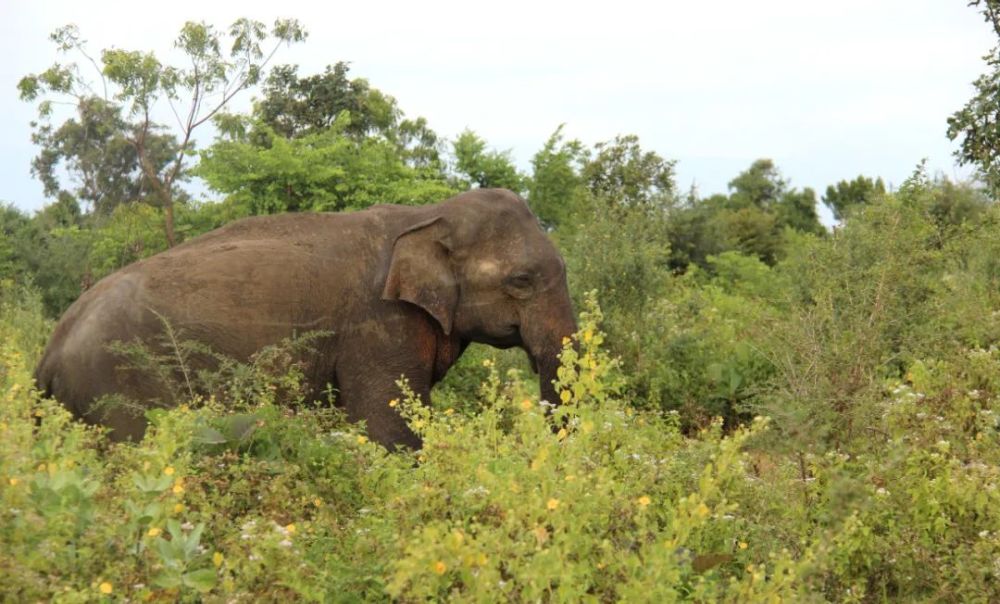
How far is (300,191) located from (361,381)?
26.5ft

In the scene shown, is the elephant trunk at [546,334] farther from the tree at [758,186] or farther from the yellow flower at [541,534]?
the tree at [758,186]

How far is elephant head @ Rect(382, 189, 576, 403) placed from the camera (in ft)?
31.6

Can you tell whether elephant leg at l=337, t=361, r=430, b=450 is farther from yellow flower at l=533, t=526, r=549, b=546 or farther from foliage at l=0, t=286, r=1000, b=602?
yellow flower at l=533, t=526, r=549, b=546

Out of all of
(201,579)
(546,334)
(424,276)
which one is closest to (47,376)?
(424,276)

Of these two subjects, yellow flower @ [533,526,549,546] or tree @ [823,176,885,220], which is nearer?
yellow flower @ [533,526,549,546]

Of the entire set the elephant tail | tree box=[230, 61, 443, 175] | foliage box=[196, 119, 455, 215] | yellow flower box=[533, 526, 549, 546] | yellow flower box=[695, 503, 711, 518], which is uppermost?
tree box=[230, 61, 443, 175]

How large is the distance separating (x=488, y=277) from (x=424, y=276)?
478 mm

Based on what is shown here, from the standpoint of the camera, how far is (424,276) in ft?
31.6

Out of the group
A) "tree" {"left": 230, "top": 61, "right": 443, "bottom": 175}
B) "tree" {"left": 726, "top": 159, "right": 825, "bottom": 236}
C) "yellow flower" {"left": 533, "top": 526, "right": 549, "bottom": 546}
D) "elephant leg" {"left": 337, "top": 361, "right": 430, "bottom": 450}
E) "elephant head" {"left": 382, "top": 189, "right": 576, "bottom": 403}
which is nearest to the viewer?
"yellow flower" {"left": 533, "top": 526, "right": 549, "bottom": 546}

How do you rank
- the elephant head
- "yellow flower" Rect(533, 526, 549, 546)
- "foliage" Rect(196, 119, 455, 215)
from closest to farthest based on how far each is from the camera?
"yellow flower" Rect(533, 526, 549, 546) < the elephant head < "foliage" Rect(196, 119, 455, 215)

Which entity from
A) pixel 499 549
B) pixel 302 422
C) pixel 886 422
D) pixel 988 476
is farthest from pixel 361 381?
pixel 499 549

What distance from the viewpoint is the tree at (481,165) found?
1042 inches

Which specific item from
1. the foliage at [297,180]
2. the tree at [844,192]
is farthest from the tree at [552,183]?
the tree at [844,192]

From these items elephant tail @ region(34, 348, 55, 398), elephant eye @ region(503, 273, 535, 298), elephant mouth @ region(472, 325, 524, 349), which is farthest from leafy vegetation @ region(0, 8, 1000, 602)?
elephant eye @ region(503, 273, 535, 298)
